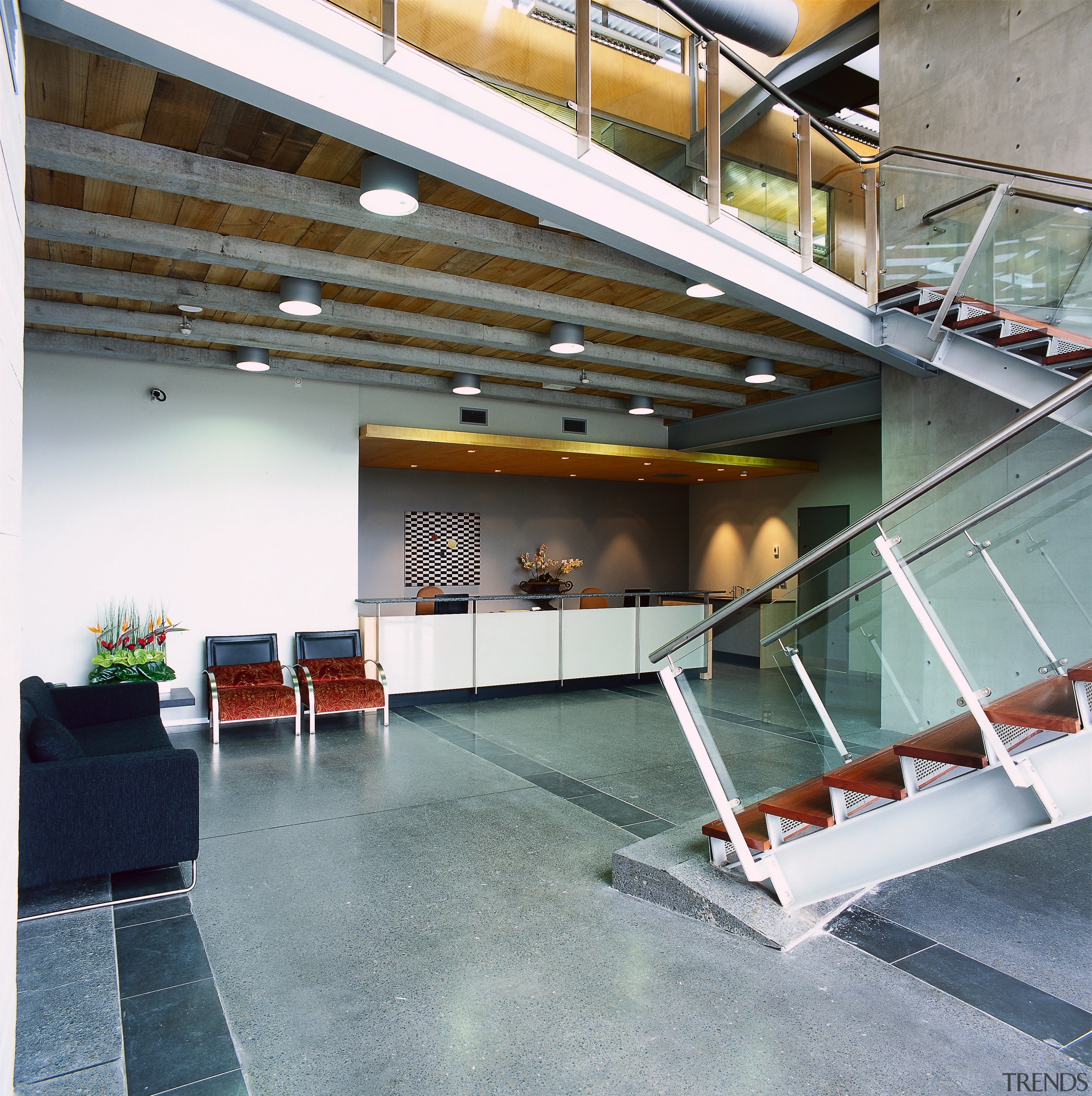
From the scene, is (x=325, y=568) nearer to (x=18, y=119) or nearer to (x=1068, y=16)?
(x=18, y=119)

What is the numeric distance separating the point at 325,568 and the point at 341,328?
2.46 metres

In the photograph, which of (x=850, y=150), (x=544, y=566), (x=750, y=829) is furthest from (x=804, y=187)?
(x=544, y=566)

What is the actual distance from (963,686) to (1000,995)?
3.64ft

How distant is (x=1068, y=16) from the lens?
5.26 m

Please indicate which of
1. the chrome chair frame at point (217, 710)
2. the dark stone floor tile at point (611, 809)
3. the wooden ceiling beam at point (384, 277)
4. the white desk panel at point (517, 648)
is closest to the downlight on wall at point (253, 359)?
the wooden ceiling beam at point (384, 277)

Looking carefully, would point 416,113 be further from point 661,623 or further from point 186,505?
point 661,623

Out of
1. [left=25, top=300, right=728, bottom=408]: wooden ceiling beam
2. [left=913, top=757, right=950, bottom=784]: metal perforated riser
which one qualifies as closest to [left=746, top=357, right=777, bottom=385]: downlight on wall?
[left=25, top=300, right=728, bottom=408]: wooden ceiling beam

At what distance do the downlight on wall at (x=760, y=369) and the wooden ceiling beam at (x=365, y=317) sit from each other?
343 mm

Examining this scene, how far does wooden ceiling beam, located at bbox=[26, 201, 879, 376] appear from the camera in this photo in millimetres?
4379

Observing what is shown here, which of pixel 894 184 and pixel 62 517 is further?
pixel 62 517

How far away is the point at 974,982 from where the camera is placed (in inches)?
110

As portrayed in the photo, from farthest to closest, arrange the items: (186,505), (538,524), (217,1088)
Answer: (538,524), (186,505), (217,1088)

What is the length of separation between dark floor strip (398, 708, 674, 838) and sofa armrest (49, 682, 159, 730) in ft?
7.77

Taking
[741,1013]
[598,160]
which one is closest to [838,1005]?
[741,1013]
